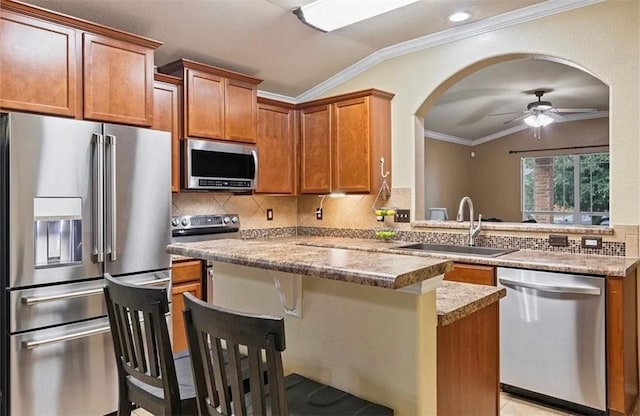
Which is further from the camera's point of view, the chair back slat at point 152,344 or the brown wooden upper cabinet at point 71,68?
the brown wooden upper cabinet at point 71,68

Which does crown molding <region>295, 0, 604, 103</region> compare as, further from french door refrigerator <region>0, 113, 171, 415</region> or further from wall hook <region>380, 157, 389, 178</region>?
french door refrigerator <region>0, 113, 171, 415</region>

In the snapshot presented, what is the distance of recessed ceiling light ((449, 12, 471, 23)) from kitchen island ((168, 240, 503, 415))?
2.36m

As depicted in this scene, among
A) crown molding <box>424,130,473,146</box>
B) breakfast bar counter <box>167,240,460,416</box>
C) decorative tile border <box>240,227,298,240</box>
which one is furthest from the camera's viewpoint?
crown molding <box>424,130,473,146</box>

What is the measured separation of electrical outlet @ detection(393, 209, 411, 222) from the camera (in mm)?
3930

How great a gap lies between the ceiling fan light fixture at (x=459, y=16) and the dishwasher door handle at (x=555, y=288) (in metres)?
1.94

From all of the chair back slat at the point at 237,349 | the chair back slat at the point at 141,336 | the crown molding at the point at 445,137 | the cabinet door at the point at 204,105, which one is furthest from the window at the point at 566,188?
the chair back slat at the point at 237,349

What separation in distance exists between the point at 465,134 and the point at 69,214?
25.0ft

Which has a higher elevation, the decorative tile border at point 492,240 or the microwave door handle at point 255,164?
the microwave door handle at point 255,164

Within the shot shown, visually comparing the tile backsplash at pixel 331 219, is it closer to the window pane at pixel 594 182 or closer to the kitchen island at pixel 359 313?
the kitchen island at pixel 359 313

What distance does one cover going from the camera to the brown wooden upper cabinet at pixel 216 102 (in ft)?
11.1

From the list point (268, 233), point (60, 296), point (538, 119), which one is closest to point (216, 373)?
point (60, 296)

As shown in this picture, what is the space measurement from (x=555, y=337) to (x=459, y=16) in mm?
2338

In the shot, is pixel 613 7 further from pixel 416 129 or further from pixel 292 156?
pixel 292 156

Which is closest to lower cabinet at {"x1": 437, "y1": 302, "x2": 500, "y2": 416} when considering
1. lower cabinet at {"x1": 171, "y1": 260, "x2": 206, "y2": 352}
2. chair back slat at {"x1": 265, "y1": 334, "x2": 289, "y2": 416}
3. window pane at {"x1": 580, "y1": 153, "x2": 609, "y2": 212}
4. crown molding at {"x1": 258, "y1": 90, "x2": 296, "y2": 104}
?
chair back slat at {"x1": 265, "y1": 334, "x2": 289, "y2": 416}
